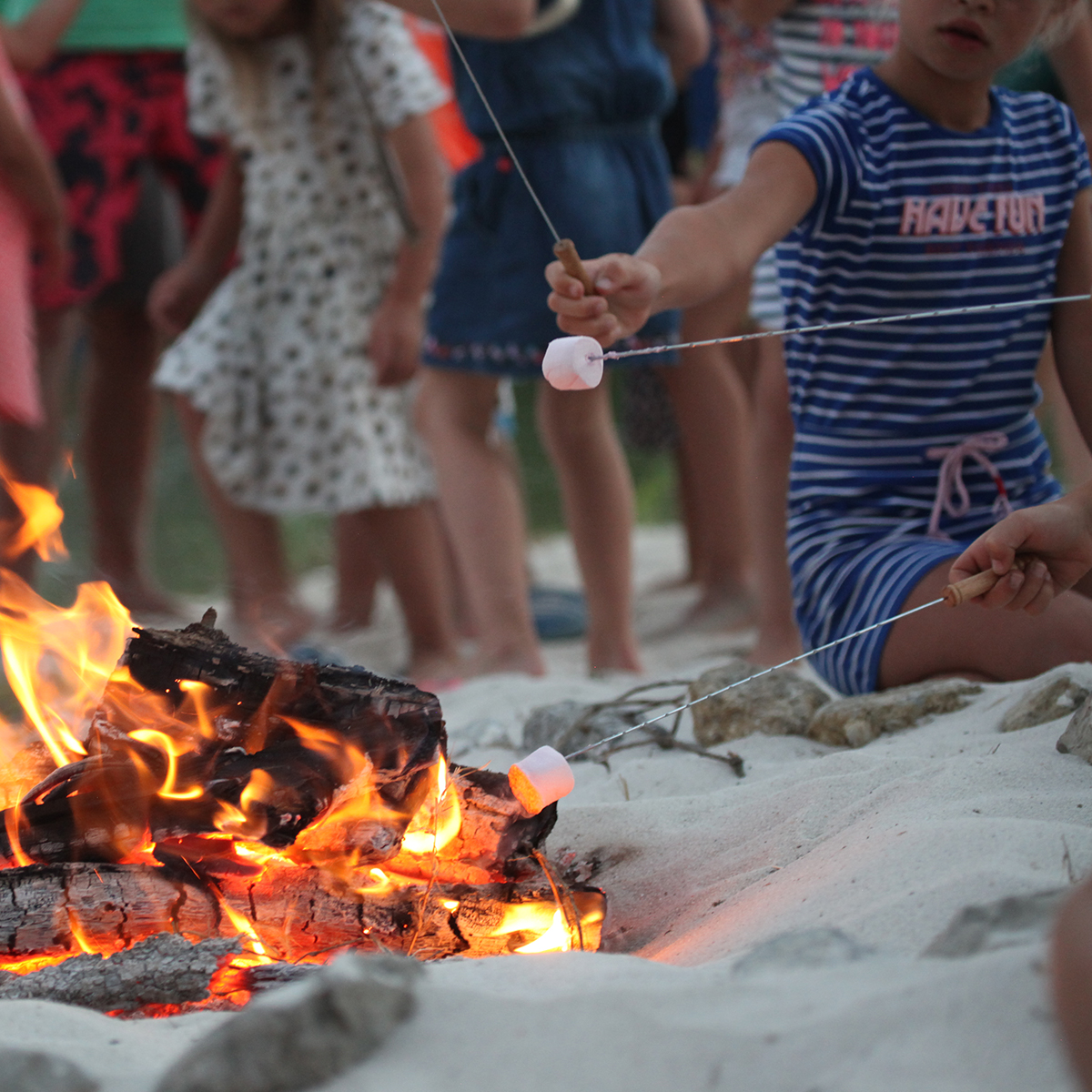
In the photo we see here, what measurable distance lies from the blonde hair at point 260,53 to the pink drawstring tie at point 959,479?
2198 mm

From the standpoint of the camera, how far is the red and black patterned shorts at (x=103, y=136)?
402 centimetres

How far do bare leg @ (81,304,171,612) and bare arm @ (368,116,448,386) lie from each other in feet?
4.26

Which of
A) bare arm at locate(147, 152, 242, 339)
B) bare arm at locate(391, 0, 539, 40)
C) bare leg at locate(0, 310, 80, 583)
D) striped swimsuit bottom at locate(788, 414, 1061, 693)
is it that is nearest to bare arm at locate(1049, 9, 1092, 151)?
striped swimsuit bottom at locate(788, 414, 1061, 693)

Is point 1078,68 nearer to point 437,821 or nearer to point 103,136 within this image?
point 437,821

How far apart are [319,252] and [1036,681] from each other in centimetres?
253

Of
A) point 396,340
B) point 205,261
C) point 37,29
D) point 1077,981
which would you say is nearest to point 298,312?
point 396,340

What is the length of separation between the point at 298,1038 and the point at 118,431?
377 centimetres

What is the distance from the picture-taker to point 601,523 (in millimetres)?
3451

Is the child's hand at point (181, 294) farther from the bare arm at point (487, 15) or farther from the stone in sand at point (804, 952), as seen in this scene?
the stone in sand at point (804, 952)

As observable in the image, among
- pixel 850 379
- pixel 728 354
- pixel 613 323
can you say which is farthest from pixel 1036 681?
pixel 728 354

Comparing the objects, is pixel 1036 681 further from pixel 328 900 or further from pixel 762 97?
pixel 762 97

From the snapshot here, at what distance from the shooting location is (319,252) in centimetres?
377

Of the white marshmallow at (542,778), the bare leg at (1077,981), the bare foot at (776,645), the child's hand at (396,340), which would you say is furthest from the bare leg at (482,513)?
the bare leg at (1077,981)

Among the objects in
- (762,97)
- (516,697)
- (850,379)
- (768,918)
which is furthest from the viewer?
(762,97)
